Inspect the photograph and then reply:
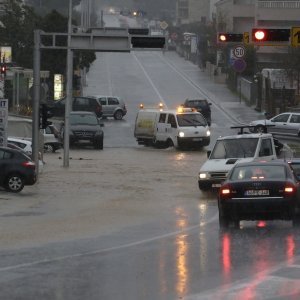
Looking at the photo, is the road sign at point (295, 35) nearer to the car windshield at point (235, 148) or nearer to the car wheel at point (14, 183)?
the car windshield at point (235, 148)

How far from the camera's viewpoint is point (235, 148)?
31578mm

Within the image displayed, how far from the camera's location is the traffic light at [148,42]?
3466cm

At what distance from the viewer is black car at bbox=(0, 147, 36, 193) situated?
101 ft

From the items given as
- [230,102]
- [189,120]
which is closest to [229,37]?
[189,120]

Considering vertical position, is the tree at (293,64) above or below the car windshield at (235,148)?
above

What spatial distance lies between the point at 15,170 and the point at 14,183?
1.52 ft

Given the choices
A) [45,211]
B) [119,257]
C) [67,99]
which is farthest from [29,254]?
[67,99]

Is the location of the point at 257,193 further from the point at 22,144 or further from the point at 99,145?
the point at 99,145

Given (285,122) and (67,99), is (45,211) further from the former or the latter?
(285,122)

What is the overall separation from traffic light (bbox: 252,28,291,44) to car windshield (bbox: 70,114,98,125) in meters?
15.3

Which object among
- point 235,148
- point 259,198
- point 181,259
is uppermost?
point 235,148

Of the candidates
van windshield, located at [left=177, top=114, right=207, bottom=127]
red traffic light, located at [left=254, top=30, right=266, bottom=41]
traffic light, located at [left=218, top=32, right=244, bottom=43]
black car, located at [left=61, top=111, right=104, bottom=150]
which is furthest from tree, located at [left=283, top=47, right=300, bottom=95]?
red traffic light, located at [left=254, top=30, right=266, bottom=41]

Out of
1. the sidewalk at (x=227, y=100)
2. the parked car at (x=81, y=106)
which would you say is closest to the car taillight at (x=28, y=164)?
the parked car at (x=81, y=106)

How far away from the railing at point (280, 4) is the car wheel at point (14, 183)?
78.7 metres
